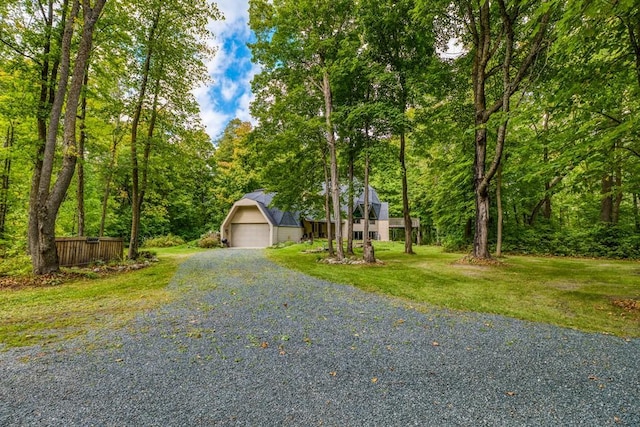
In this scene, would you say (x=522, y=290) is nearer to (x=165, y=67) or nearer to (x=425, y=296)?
(x=425, y=296)

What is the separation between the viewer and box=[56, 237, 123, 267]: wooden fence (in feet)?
31.6

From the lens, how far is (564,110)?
7.09 meters

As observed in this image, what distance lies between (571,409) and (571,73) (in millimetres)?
6877

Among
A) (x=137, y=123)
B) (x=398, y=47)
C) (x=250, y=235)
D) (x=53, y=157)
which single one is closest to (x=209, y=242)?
(x=250, y=235)

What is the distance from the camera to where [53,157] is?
27.0 ft

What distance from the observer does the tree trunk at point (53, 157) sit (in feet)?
26.3

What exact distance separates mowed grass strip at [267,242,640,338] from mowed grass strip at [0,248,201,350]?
4687 mm

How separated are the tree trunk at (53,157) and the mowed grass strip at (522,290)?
7245 millimetres

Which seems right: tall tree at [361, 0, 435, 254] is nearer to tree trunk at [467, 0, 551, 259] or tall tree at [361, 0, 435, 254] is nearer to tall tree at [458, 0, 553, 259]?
tall tree at [458, 0, 553, 259]

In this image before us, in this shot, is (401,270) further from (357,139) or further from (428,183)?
(428,183)

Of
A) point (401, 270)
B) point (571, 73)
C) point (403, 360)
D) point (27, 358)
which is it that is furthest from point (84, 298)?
point (571, 73)

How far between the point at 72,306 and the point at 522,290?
9.69 meters

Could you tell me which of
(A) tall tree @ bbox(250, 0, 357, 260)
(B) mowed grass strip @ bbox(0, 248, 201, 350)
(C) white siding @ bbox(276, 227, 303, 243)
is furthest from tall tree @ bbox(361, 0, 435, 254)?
(C) white siding @ bbox(276, 227, 303, 243)

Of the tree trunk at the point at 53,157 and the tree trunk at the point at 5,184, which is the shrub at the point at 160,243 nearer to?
the tree trunk at the point at 5,184
